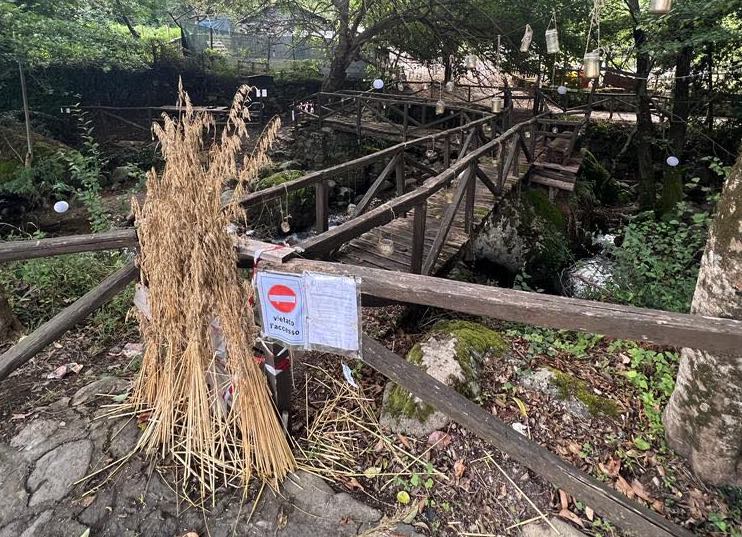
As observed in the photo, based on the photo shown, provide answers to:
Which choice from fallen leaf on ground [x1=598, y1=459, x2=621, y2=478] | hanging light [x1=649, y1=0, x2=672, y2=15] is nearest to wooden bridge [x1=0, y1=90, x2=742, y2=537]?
fallen leaf on ground [x1=598, y1=459, x2=621, y2=478]

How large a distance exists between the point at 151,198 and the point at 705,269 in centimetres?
266

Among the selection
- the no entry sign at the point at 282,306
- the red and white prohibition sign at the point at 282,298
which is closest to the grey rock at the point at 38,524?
the no entry sign at the point at 282,306

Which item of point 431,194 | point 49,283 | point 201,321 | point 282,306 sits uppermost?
point 431,194

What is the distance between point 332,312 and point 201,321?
62 cm

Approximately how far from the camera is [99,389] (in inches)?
113

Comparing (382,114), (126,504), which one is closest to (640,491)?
(126,504)

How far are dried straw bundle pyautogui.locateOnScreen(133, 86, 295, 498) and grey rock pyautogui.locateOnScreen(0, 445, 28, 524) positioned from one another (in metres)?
0.52

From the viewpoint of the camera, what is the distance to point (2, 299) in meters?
3.46

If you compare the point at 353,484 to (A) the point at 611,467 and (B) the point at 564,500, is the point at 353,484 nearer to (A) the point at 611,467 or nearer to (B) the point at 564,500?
(B) the point at 564,500

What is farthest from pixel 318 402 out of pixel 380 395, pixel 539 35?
pixel 539 35

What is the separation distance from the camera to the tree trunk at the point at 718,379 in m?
2.20

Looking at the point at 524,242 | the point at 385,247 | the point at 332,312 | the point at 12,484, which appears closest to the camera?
the point at 332,312

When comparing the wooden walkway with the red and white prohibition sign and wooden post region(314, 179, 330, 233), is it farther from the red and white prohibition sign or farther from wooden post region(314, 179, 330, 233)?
the red and white prohibition sign

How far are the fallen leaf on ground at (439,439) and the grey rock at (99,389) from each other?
1.82 metres
